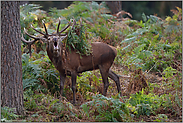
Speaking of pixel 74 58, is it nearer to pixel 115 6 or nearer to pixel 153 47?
pixel 153 47

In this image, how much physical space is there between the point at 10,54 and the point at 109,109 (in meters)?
2.43

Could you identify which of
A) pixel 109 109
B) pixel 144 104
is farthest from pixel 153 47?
pixel 109 109

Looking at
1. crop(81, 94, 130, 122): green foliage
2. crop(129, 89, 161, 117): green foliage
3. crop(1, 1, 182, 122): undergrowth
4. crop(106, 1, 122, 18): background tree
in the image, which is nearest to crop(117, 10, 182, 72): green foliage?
crop(1, 1, 182, 122): undergrowth

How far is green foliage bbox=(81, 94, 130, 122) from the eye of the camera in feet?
17.0

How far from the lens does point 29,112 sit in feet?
18.6

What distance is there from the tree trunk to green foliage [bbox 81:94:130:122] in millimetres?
1620

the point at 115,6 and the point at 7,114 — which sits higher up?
the point at 115,6

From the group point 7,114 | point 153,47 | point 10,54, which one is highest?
point 10,54

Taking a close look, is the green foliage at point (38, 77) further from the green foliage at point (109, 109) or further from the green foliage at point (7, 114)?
the green foliage at point (109, 109)

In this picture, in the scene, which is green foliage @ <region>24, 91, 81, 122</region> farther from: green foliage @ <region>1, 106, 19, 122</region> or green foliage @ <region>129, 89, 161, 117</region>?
green foliage @ <region>129, 89, 161, 117</region>

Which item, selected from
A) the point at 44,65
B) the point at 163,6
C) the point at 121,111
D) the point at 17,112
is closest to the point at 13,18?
the point at 17,112

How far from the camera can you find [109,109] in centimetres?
532

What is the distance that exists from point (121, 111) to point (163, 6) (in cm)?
2131

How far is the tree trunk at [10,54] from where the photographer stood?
5.23m
